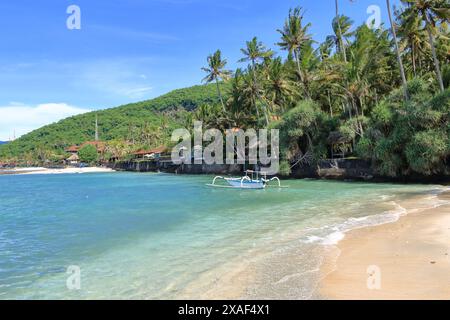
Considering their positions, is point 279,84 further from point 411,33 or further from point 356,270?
point 356,270

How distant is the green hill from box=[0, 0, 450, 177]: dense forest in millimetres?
57489

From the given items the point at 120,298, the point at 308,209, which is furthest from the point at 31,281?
the point at 308,209

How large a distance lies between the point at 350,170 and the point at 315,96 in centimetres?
1121

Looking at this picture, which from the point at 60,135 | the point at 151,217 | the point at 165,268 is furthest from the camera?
the point at 60,135

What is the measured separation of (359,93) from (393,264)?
98.3ft

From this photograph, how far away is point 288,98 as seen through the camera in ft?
143

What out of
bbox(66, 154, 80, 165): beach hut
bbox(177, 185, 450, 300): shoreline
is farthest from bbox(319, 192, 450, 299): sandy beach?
bbox(66, 154, 80, 165): beach hut

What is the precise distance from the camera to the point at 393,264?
7.04m

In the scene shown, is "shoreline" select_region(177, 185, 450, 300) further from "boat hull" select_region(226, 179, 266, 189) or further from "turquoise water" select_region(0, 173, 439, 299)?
"boat hull" select_region(226, 179, 266, 189)

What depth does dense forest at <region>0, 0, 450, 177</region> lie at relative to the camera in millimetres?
25688

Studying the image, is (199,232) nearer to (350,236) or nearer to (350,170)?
(350,236)

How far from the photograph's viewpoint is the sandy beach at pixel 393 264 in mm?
5593

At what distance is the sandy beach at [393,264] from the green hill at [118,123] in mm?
98756

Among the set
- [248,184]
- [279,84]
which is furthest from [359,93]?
[248,184]
